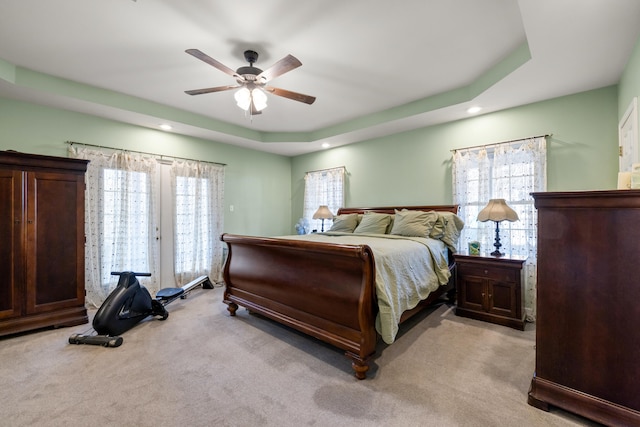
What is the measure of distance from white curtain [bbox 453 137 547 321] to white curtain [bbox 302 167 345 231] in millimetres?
2114

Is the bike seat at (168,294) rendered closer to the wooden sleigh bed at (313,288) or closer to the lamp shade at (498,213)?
the wooden sleigh bed at (313,288)

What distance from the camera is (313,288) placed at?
2383mm

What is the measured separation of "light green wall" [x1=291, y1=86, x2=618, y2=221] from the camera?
296 centimetres

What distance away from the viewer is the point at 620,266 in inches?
58.7

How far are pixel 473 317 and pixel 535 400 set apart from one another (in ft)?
5.03

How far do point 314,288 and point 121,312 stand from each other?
2045 mm

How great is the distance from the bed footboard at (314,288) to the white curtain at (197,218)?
174 centimetres

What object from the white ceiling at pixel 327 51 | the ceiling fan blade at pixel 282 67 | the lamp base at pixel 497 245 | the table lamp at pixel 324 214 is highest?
the white ceiling at pixel 327 51

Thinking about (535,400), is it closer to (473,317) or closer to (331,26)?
(473,317)

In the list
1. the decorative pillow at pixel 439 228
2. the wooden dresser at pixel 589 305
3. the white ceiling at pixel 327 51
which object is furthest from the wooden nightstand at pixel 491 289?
the white ceiling at pixel 327 51

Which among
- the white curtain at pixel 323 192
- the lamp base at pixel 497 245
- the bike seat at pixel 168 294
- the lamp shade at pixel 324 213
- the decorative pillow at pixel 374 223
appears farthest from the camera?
the white curtain at pixel 323 192

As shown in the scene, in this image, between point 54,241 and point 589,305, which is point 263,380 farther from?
point 54,241

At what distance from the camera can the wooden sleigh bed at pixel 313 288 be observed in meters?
2.02

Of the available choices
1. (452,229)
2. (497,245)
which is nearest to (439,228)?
(452,229)
